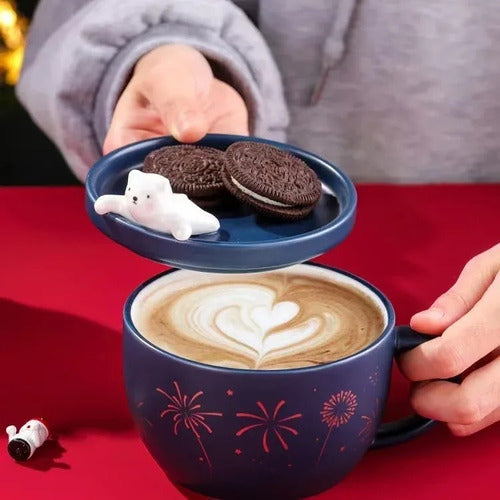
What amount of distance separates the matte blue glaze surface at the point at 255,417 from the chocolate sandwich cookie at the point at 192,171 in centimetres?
10

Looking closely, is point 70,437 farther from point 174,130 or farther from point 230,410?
point 174,130

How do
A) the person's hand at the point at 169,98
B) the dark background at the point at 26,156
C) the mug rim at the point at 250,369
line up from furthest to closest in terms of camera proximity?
1. the dark background at the point at 26,156
2. the person's hand at the point at 169,98
3. the mug rim at the point at 250,369

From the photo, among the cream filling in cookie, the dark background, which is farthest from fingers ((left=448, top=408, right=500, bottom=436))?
the dark background

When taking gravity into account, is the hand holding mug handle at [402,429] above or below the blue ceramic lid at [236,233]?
below

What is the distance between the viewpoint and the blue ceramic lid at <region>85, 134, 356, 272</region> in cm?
51

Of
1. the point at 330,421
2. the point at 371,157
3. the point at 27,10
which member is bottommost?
the point at 27,10

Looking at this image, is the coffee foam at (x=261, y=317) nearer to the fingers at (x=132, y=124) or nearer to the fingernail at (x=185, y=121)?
the fingernail at (x=185, y=121)

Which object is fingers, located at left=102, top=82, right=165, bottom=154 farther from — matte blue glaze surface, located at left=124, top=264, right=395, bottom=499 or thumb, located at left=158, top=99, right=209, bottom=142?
matte blue glaze surface, located at left=124, top=264, right=395, bottom=499

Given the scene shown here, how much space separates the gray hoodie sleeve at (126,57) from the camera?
3.32 ft

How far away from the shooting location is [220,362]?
0.56 meters

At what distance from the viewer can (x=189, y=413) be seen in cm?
52

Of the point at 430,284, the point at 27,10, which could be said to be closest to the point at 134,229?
the point at 430,284

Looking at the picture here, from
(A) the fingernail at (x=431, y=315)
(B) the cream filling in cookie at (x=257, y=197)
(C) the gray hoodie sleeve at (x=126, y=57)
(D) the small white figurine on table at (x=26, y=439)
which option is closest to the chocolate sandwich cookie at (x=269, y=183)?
(B) the cream filling in cookie at (x=257, y=197)

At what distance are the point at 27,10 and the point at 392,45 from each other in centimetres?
126
